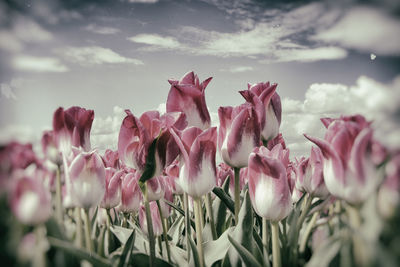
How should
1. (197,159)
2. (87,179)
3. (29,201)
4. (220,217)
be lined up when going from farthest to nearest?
(220,217) → (197,159) → (87,179) → (29,201)

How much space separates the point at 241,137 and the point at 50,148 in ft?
1.38

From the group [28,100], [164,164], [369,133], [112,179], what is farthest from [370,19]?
[112,179]

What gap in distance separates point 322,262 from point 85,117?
64cm

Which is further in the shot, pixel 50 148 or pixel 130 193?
pixel 130 193

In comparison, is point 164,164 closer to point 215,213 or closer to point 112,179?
point 112,179

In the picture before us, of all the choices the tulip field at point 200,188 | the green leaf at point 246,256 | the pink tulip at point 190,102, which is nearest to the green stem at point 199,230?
the tulip field at point 200,188

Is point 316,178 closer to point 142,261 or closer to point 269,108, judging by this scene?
point 269,108

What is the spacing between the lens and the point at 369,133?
43cm

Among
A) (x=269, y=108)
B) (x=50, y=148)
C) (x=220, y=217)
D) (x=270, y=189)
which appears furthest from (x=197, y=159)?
(x=220, y=217)

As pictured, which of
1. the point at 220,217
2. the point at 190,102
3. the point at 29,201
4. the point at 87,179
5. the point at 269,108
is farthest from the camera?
the point at 220,217

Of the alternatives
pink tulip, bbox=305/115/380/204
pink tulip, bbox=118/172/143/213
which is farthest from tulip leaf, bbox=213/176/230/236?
pink tulip, bbox=305/115/380/204

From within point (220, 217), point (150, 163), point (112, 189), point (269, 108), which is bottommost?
point (220, 217)

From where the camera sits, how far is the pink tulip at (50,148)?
0.63 meters

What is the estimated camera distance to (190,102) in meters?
0.88
